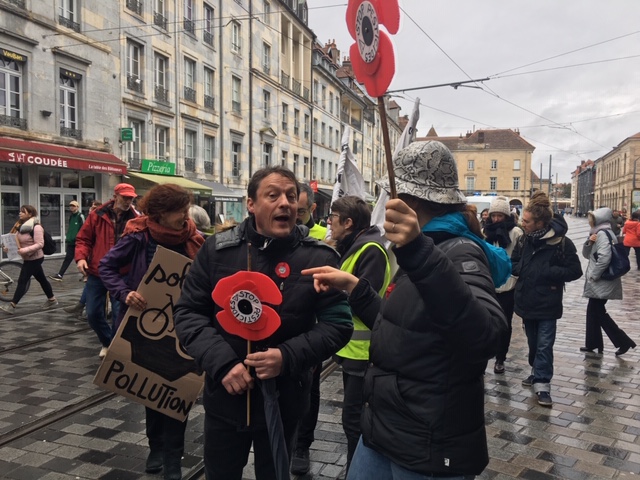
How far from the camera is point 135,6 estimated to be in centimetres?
2130

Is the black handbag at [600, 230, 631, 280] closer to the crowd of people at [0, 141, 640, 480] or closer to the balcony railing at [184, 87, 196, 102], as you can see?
the crowd of people at [0, 141, 640, 480]

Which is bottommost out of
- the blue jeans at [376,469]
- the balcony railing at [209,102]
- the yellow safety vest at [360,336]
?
the blue jeans at [376,469]

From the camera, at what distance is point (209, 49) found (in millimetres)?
26688

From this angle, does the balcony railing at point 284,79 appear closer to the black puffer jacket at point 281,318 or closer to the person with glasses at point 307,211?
the person with glasses at point 307,211

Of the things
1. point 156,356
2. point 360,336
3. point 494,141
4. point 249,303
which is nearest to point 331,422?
point 360,336

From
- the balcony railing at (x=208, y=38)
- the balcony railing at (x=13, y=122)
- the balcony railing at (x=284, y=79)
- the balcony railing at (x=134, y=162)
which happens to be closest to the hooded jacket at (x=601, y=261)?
the balcony railing at (x=13, y=122)

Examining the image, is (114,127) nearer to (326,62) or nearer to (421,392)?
(421,392)

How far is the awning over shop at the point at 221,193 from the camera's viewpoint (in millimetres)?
26031

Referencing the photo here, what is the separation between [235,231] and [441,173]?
1082 mm

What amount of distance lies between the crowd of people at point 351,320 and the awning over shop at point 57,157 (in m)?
14.1

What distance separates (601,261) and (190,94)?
Answer: 22.5 meters

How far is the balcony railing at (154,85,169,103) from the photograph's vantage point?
2292 centimetres

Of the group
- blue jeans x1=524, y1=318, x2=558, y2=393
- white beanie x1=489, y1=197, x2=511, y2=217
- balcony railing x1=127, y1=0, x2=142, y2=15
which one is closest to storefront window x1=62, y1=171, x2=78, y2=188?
balcony railing x1=127, y1=0, x2=142, y2=15

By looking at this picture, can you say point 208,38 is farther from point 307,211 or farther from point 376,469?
point 376,469
